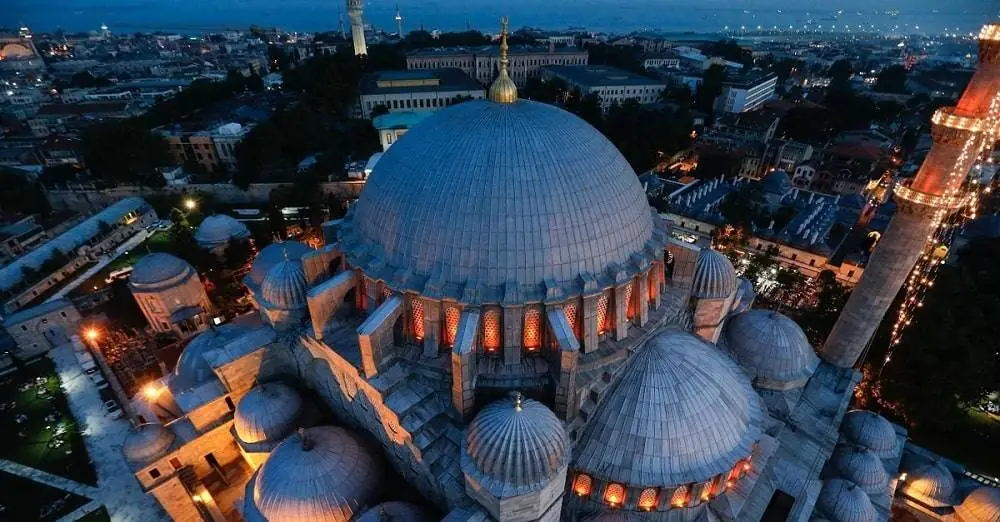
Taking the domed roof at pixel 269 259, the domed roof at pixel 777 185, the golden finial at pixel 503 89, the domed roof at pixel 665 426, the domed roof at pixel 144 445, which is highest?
the golden finial at pixel 503 89

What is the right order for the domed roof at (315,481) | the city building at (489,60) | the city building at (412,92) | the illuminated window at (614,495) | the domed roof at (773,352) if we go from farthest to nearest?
the city building at (489,60) < the city building at (412,92) < the domed roof at (773,352) < the illuminated window at (614,495) < the domed roof at (315,481)

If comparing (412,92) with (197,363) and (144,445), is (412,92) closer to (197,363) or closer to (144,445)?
(197,363)

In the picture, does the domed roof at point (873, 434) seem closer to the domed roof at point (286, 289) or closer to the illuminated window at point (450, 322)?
the illuminated window at point (450, 322)

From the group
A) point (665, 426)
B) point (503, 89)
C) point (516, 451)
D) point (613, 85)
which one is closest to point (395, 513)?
point (516, 451)

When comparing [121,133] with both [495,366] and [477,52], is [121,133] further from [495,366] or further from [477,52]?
[477,52]

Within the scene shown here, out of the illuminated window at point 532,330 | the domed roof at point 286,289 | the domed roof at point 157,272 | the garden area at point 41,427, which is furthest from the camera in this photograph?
the domed roof at point 157,272

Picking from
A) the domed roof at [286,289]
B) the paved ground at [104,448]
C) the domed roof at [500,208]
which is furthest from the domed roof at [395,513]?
the paved ground at [104,448]

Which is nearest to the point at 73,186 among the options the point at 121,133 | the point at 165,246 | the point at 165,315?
the point at 121,133

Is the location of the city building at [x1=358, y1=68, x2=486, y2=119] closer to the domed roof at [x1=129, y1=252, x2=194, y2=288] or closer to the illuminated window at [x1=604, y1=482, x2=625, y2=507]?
the domed roof at [x1=129, y1=252, x2=194, y2=288]
